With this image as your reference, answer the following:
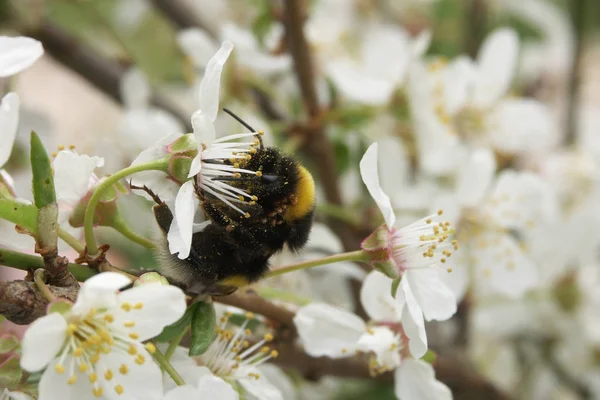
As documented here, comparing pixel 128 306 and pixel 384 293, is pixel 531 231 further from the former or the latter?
pixel 128 306

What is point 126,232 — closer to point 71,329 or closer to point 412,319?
point 71,329

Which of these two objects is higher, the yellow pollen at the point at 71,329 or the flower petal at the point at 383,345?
the yellow pollen at the point at 71,329

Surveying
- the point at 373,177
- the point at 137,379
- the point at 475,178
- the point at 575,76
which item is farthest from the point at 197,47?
the point at 575,76

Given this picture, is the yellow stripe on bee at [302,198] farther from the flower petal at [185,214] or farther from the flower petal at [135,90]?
the flower petal at [135,90]

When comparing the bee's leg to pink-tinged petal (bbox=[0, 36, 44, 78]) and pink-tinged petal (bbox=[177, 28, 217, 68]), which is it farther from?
pink-tinged petal (bbox=[177, 28, 217, 68])

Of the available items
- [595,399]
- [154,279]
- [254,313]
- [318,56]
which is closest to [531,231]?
[595,399]

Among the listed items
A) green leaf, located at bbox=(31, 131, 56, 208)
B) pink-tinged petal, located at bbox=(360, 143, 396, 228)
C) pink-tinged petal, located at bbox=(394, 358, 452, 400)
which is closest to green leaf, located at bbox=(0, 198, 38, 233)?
green leaf, located at bbox=(31, 131, 56, 208)

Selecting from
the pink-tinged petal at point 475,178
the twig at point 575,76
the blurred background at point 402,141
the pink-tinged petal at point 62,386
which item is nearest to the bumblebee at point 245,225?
the pink-tinged petal at point 62,386
